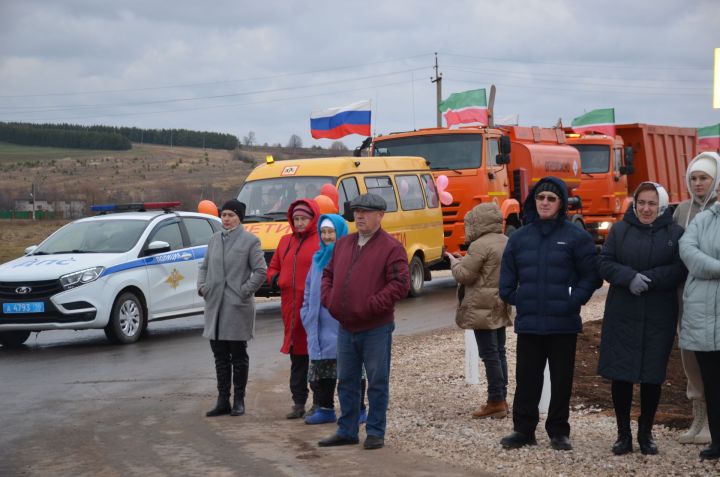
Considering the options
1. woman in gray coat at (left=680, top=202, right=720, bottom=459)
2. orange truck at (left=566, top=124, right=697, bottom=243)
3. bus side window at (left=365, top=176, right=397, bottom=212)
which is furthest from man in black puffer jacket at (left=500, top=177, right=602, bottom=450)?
orange truck at (left=566, top=124, right=697, bottom=243)

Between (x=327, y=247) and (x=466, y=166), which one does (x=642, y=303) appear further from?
(x=466, y=166)

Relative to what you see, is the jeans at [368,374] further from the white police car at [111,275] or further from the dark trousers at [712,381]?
the white police car at [111,275]

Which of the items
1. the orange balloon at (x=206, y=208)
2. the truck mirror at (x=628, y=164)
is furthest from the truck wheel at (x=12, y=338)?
the truck mirror at (x=628, y=164)

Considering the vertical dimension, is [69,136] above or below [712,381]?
above

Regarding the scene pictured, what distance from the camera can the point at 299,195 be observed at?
17750mm

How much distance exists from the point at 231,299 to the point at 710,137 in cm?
3594

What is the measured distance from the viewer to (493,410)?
29.1ft

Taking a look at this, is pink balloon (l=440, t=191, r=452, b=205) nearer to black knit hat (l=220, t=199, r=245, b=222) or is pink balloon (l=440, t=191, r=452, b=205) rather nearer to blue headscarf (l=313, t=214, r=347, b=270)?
black knit hat (l=220, t=199, r=245, b=222)

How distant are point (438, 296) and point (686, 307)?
13.7 meters

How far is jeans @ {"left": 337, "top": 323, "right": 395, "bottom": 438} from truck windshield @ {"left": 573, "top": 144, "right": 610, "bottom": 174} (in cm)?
2111

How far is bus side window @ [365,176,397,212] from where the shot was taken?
18.8 meters

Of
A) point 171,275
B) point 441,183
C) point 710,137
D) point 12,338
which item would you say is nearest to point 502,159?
point 441,183

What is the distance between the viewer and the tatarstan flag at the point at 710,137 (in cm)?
3988

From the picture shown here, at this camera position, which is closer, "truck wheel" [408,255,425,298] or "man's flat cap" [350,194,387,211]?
"man's flat cap" [350,194,387,211]
